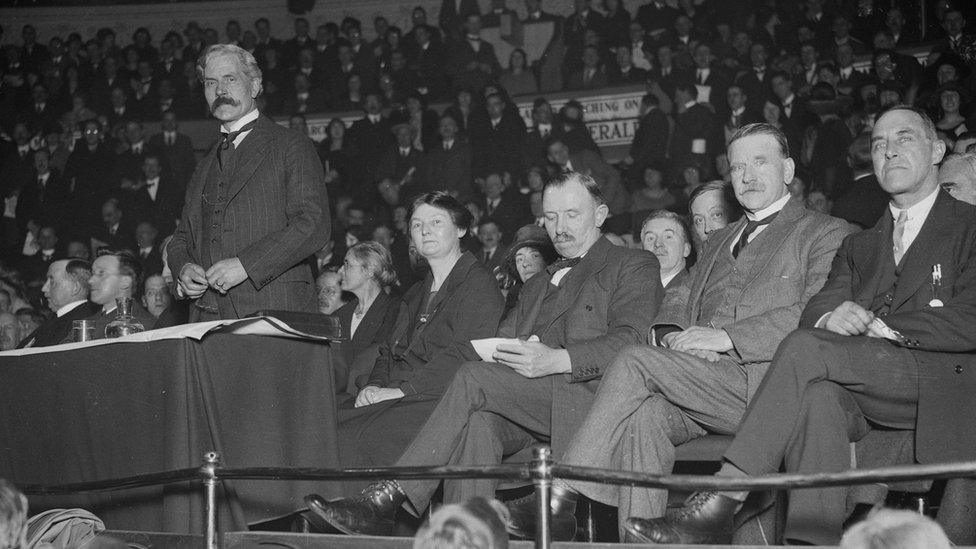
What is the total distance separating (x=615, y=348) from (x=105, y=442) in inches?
66.2

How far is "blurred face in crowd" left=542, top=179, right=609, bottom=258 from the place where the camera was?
4.21 m

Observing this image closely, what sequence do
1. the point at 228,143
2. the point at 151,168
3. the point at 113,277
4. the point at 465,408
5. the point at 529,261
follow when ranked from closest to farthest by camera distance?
the point at 465,408 → the point at 228,143 → the point at 529,261 → the point at 113,277 → the point at 151,168

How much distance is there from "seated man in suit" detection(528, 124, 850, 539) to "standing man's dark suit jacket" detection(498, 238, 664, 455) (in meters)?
0.12

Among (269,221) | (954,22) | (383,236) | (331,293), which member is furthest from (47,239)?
(954,22)

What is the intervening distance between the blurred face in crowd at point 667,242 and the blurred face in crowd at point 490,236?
326 centimetres

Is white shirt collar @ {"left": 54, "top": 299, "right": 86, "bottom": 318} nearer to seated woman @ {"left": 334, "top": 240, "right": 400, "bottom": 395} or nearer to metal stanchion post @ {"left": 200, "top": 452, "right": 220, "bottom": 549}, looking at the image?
seated woman @ {"left": 334, "top": 240, "right": 400, "bottom": 395}

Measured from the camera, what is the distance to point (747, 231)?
3.91 metres

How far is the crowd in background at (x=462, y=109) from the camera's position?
8.59 metres

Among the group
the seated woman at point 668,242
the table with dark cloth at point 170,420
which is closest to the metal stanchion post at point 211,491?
the table with dark cloth at point 170,420

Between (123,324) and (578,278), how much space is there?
64.8 inches

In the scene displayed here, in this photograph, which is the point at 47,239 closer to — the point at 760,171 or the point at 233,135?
the point at 233,135

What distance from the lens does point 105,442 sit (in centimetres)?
338

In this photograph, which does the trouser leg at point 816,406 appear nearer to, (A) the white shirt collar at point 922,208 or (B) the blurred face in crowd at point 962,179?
(A) the white shirt collar at point 922,208

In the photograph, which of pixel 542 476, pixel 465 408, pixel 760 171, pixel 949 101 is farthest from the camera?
pixel 949 101
